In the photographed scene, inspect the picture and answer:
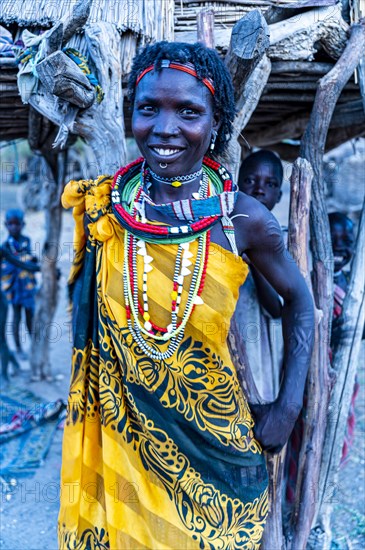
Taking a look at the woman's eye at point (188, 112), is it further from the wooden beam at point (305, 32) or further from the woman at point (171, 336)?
the wooden beam at point (305, 32)

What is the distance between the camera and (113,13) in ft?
7.53

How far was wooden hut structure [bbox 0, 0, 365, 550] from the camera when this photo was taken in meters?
1.94

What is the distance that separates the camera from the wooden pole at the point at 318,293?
2.35m

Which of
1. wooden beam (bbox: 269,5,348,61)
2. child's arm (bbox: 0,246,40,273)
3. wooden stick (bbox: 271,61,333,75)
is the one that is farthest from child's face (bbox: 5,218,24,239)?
wooden beam (bbox: 269,5,348,61)

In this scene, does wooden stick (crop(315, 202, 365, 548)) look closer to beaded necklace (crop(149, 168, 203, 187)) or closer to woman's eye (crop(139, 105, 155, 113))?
beaded necklace (crop(149, 168, 203, 187))

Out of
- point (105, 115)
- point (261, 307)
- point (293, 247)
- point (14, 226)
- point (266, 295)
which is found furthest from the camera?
point (14, 226)

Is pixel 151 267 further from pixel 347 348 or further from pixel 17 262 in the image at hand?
pixel 17 262

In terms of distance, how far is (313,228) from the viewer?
250 cm

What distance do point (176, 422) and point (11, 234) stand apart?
13.5 ft

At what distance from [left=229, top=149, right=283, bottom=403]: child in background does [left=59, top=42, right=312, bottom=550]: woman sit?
78 centimetres

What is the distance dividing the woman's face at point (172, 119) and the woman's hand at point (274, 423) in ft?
2.73

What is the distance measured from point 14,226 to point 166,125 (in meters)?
4.11

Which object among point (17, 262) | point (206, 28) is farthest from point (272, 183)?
point (17, 262)

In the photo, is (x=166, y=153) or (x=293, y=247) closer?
(x=166, y=153)
